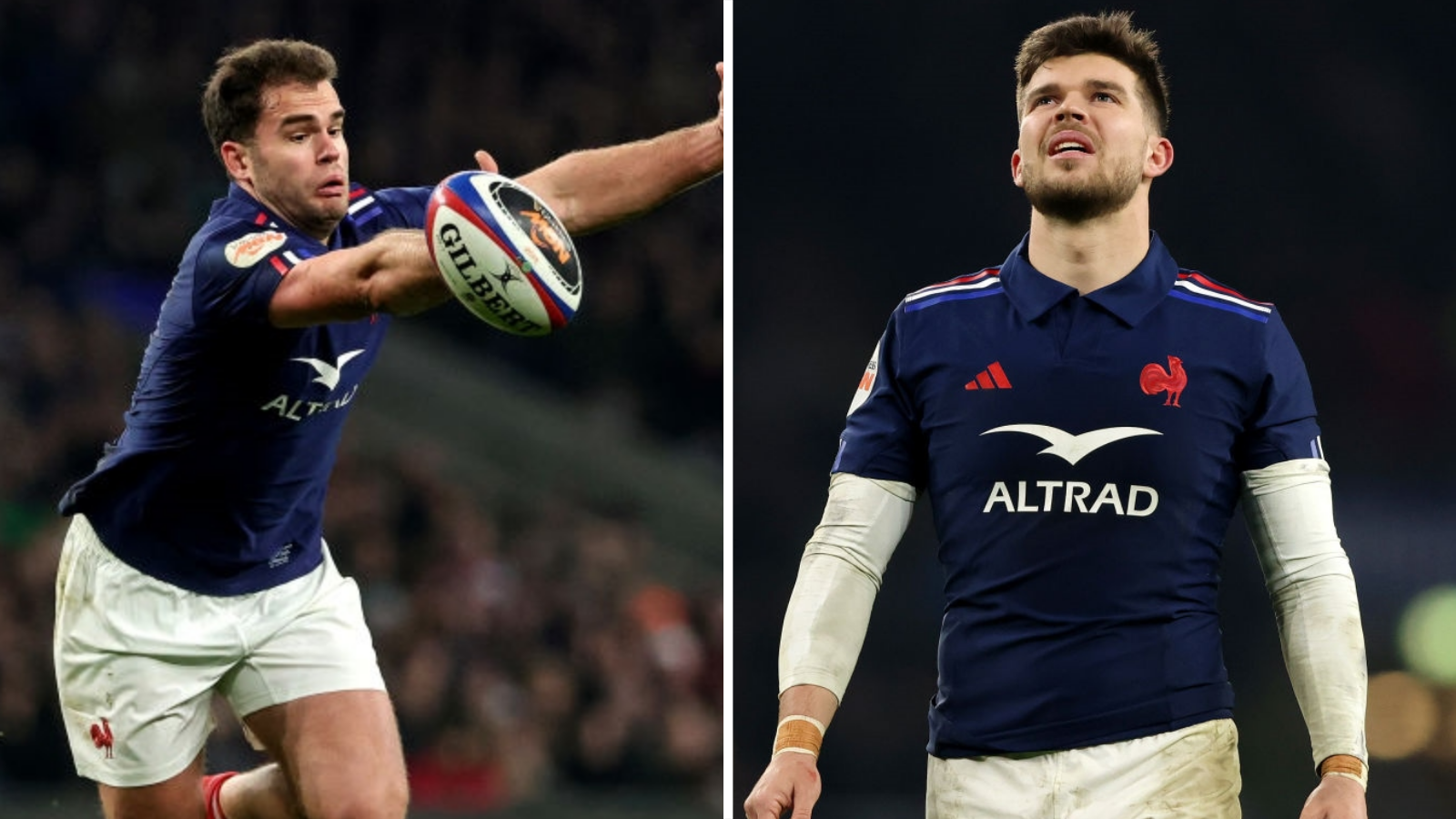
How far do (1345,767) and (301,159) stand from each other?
2.85 m

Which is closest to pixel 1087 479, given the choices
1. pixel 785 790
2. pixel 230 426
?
pixel 785 790

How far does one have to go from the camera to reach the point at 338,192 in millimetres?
4500

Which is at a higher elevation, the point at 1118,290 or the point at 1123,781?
the point at 1118,290

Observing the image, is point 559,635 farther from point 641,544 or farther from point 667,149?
point 667,149

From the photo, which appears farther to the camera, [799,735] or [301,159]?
[301,159]

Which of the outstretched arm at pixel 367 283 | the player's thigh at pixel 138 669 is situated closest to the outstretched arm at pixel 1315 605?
the outstretched arm at pixel 367 283

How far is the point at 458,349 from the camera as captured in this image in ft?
36.6

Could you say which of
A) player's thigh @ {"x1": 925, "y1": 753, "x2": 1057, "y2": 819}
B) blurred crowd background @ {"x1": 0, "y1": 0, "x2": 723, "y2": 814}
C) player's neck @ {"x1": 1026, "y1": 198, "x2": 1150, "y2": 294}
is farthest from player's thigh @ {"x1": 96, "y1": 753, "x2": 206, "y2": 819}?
blurred crowd background @ {"x1": 0, "y1": 0, "x2": 723, "y2": 814}

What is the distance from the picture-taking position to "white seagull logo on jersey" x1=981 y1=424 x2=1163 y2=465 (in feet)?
9.66

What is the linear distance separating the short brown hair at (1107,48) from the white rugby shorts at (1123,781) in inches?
41.0

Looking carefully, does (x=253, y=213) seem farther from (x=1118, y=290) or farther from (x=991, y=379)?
(x=1118, y=290)

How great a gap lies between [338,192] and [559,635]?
5.92 m

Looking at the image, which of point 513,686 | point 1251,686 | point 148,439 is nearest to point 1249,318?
point 1251,686

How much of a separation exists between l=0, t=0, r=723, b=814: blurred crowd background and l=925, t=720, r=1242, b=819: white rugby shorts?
6639 mm
